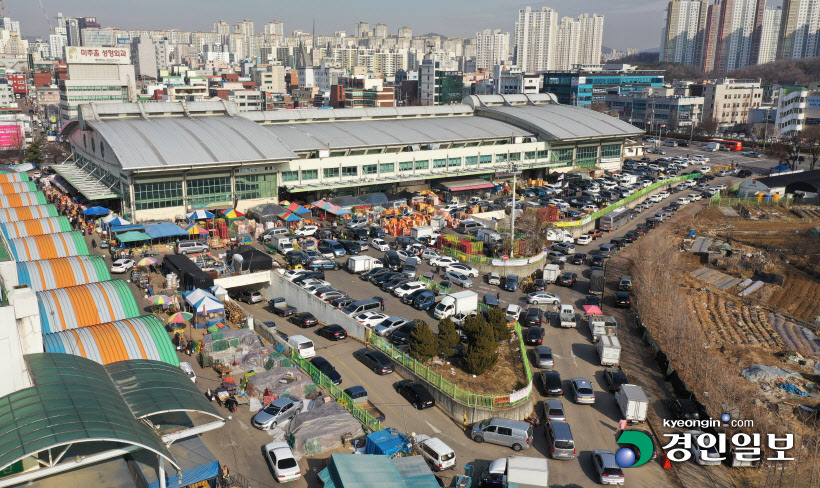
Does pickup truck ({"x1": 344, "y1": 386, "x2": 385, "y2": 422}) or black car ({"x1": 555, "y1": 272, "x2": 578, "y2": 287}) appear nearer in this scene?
pickup truck ({"x1": 344, "y1": 386, "x2": 385, "y2": 422})

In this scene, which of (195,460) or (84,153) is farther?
(84,153)

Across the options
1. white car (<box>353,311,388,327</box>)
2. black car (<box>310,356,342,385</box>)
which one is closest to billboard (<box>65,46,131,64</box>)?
white car (<box>353,311,388,327</box>)

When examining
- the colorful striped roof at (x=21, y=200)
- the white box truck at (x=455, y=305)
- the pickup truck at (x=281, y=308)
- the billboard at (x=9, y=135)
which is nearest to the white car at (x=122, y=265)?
A: the colorful striped roof at (x=21, y=200)

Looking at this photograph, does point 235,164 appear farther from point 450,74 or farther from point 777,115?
point 450,74

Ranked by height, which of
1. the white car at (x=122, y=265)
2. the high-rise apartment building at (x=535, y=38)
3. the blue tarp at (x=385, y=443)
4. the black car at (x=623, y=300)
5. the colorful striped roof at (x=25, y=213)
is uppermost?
the high-rise apartment building at (x=535, y=38)

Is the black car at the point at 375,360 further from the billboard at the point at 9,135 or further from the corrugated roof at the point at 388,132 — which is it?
the billboard at the point at 9,135

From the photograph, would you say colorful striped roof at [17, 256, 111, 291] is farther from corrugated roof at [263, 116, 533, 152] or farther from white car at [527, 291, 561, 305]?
corrugated roof at [263, 116, 533, 152]

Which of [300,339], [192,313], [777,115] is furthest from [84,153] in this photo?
[777,115]
